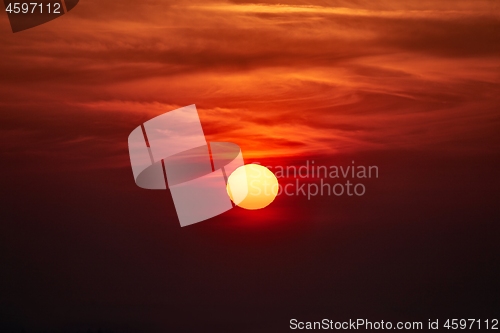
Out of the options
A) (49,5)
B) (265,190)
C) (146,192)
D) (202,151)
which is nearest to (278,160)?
(265,190)

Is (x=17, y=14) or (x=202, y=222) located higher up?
(x=17, y=14)

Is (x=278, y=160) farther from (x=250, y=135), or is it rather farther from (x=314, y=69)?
(x=314, y=69)

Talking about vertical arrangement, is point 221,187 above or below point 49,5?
below

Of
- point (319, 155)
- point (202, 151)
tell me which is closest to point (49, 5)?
point (202, 151)

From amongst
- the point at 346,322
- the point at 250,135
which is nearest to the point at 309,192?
the point at 250,135

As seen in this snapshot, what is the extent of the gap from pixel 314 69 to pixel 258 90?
19.9 inches

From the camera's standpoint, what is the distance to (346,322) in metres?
5.80

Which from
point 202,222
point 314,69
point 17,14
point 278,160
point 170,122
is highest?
point 17,14

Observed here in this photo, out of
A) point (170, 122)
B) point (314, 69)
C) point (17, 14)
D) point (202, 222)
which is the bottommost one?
point (202, 222)

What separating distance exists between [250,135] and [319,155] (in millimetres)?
618

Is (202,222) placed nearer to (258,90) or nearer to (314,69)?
(258,90)

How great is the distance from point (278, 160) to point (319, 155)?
36 centimetres

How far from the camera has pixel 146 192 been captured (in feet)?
19.3

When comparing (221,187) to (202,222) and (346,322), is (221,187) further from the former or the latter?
(346,322)
